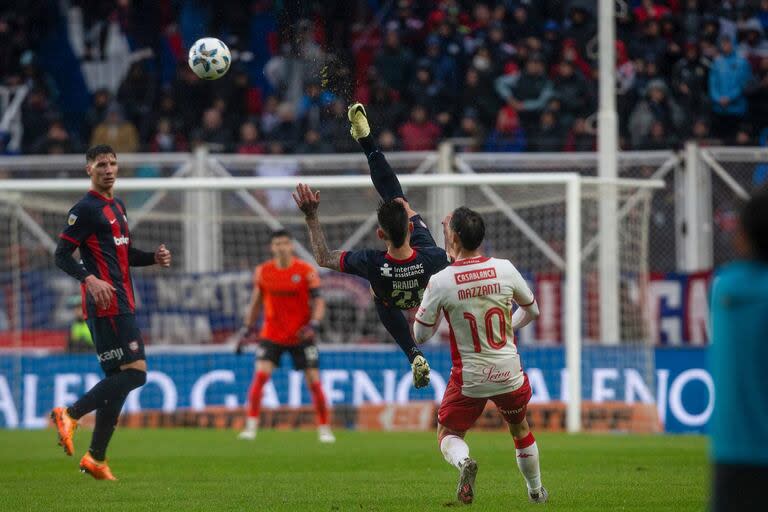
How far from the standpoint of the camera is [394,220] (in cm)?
936

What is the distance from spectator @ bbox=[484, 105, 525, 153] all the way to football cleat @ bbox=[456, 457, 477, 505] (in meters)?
12.3

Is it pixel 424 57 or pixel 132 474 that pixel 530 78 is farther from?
pixel 132 474

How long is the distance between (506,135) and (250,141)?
400 centimetres

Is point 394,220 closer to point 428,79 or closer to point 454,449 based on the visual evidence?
point 454,449

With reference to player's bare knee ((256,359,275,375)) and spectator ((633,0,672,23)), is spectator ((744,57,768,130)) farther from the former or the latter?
player's bare knee ((256,359,275,375))

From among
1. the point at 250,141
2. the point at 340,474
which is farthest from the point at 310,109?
the point at 340,474

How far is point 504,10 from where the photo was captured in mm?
22766

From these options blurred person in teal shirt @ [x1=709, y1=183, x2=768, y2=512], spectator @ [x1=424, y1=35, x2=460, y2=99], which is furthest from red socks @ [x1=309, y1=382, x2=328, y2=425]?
blurred person in teal shirt @ [x1=709, y1=183, x2=768, y2=512]

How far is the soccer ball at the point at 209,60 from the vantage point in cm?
1116

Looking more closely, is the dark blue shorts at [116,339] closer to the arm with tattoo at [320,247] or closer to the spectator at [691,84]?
the arm with tattoo at [320,247]

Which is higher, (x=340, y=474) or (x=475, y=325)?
(x=475, y=325)

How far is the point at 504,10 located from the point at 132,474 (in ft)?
44.3

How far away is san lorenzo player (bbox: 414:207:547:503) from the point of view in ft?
27.6

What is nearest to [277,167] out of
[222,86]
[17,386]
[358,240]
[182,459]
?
[358,240]
